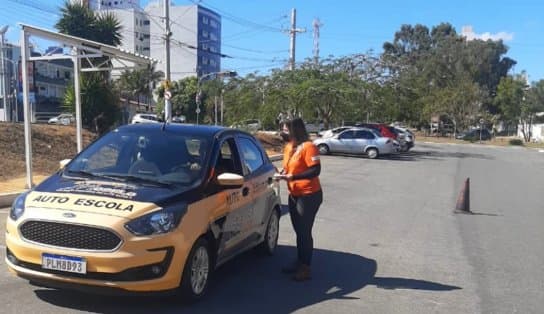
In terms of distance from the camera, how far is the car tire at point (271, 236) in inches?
293

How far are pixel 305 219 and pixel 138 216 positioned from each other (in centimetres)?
220

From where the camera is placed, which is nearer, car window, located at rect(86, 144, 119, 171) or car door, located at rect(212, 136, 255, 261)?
car door, located at rect(212, 136, 255, 261)

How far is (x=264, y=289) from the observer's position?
613 cm

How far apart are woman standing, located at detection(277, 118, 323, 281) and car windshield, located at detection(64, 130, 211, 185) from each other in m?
0.97

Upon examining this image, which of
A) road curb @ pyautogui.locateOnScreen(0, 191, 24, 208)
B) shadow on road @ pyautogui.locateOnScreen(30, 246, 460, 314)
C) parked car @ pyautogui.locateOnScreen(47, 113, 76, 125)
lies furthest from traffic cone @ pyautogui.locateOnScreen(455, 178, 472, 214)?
parked car @ pyautogui.locateOnScreen(47, 113, 76, 125)

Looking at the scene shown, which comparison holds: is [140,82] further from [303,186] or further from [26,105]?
[303,186]

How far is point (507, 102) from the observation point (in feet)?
256

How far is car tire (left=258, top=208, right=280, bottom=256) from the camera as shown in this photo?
7.43 m

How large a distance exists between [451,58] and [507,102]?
54.9ft

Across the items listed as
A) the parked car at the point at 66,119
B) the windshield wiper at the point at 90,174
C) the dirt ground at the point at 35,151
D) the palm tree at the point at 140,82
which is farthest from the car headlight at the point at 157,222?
the palm tree at the point at 140,82

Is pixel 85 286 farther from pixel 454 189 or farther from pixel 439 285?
pixel 454 189

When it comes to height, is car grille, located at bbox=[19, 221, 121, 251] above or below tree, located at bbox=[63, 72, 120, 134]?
below

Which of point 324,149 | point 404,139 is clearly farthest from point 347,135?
point 404,139

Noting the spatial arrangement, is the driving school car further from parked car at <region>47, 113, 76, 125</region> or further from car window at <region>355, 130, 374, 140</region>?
car window at <region>355, 130, 374, 140</region>
